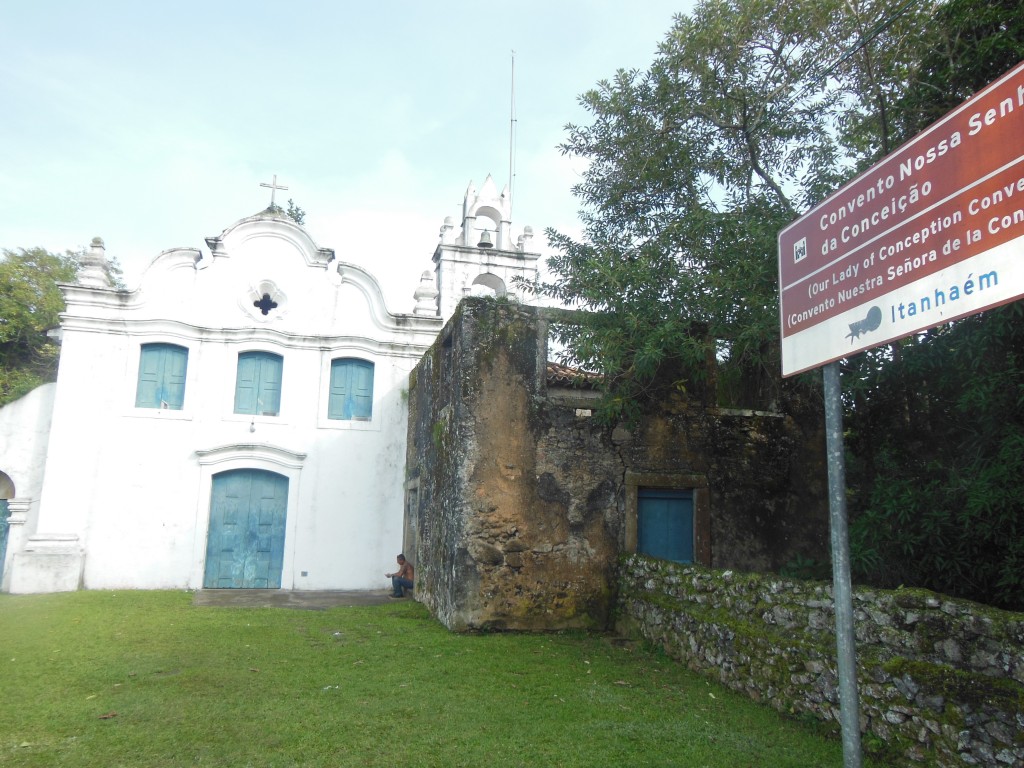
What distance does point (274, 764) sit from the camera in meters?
4.80

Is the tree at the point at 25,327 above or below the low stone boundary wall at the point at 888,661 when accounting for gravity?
above

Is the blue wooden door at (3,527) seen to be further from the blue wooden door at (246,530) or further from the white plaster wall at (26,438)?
the blue wooden door at (246,530)

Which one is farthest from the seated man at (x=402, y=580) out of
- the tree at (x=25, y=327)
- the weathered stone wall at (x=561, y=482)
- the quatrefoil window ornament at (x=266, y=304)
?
the tree at (x=25, y=327)

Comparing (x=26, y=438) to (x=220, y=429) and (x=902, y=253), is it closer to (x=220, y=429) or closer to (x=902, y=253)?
(x=220, y=429)

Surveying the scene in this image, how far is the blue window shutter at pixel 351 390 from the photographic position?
14352mm

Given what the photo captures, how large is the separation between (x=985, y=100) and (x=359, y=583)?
12950 millimetres

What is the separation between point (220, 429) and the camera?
13664mm

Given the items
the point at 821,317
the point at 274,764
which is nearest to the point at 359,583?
the point at 274,764

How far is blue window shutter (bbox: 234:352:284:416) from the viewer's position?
1396cm

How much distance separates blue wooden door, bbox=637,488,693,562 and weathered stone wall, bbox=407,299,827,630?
16 cm

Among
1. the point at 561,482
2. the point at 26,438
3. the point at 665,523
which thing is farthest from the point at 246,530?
the point at 665,523

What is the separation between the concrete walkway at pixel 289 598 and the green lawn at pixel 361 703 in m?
2.28

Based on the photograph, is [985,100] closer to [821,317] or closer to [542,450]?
[821,317]

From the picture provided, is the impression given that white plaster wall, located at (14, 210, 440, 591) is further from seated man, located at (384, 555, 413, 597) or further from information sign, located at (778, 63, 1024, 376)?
information sign, located at (778, 63, 1024, 376)
